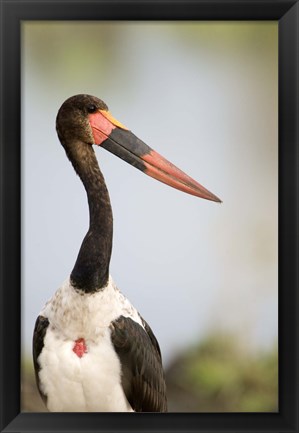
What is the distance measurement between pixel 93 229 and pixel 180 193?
1.06 feet

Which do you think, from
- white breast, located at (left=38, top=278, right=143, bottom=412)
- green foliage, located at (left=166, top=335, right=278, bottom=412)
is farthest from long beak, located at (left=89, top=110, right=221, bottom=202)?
green foliage, located at (left=166, top=335, right=278, bottom=412)

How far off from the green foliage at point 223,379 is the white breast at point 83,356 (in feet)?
0.73

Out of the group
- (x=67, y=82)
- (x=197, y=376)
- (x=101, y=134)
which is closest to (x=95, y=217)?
(x=101, y=134)

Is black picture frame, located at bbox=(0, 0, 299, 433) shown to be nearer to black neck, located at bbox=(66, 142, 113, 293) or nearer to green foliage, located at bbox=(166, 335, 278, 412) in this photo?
green foliage, located at bbox=(166, 335, 278, 412)

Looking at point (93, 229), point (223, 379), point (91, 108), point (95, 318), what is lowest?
point (223, 379)

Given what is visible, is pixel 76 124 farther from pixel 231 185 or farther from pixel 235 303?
pixel 235 303

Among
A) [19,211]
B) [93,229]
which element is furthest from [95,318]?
[19,211]

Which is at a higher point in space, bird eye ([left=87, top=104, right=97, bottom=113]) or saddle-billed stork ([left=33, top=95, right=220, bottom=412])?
bird eye ([left=87, top=104, right=97, bottom=113])

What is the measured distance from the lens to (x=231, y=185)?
9.67ft

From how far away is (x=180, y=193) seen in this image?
2934mm

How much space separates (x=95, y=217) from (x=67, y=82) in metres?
0.47

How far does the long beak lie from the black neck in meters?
0.07

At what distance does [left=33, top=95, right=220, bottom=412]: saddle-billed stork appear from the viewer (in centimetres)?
282

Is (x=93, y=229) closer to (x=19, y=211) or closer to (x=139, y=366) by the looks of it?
(x=19, y=211)
